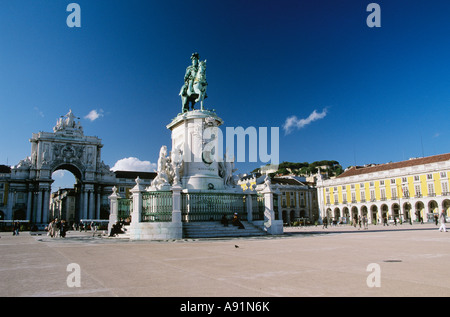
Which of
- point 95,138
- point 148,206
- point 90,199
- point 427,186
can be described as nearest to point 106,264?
point 148,206

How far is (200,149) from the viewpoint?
65.2ft

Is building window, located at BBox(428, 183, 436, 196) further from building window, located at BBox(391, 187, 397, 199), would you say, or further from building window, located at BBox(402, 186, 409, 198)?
building window, located at BBox(391, 187, 397, 199)

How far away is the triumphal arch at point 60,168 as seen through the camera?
62.8 m

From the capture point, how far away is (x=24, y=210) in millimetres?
63469

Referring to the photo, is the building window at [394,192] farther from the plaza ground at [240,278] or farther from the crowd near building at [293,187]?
the plaza ground at [240,278]

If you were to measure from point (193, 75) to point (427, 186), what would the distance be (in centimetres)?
4421

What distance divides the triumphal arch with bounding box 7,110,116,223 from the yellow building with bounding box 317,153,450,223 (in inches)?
1713

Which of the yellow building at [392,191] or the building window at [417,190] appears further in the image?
the building window at [417,190]

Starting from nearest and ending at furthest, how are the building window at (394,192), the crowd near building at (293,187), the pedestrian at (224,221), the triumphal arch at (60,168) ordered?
the pedestrian at (224,221) < the crowd near building at (293,187) < the building window at (394,192) < the triumphal arch at (60,168)

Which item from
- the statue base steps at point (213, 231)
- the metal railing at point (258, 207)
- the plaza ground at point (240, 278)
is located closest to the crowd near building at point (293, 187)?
the metal railing at point (258, 207)

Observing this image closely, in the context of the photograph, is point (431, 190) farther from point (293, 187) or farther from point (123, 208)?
point (123, 208)

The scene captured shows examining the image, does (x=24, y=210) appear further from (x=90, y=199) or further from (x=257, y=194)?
(x=257, y=194)

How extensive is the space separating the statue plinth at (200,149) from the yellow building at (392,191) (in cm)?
3250

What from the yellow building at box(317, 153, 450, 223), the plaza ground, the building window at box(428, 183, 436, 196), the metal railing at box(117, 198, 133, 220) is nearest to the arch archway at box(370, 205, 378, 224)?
the yellow building at box(317, 153, 450, 223)
